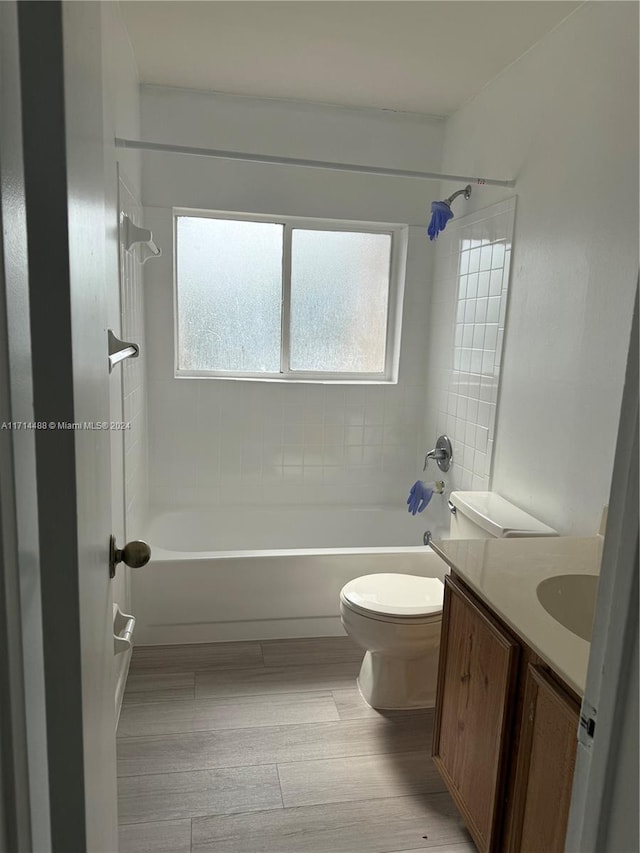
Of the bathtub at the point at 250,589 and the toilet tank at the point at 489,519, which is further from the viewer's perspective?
the bathtub at the point at 250,589

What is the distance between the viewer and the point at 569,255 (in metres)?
2.07

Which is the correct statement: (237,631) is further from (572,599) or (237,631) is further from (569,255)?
(569,255)

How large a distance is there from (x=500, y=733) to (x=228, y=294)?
8.50 ft

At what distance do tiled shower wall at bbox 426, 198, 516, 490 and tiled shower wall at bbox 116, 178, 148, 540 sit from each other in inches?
61.3

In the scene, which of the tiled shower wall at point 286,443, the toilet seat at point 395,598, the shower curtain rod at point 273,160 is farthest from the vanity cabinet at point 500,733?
the tiled shower wall at point 286,443

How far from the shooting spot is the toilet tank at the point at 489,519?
210 cm

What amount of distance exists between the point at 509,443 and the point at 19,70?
7.32ft

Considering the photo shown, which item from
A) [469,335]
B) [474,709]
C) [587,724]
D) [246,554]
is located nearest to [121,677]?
[246,554]


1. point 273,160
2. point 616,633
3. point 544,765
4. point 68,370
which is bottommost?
point 544,765

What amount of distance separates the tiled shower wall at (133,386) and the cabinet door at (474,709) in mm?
1402

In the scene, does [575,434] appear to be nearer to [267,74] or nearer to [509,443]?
[509,443]

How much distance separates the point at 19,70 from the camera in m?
0.57

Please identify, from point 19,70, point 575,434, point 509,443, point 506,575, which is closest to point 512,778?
point 506,575

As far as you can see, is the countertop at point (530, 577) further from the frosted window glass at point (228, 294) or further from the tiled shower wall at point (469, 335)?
the frosted window glass at point (228, 294)
